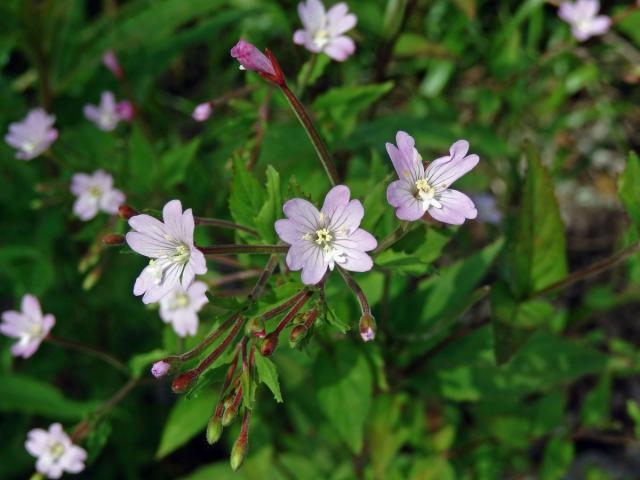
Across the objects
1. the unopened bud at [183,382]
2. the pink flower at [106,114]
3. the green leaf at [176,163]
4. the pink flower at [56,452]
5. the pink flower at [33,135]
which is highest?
the unopened bud at [183,382]

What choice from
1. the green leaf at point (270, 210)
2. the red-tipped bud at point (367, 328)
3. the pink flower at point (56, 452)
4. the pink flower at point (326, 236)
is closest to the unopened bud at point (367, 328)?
the red-tipped bud at point (367, 328)

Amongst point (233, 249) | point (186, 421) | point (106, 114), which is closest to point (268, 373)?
point (233, 249)

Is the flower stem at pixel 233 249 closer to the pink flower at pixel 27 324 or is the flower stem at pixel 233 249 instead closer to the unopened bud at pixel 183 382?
the unopened bud at pixel 183 382

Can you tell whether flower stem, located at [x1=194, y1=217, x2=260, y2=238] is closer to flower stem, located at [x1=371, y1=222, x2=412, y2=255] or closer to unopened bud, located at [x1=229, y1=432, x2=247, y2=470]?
flower stem, located at [x1=371, y1=222, x2=412, y2=255]

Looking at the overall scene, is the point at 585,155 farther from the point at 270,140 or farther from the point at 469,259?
the point at 270,140

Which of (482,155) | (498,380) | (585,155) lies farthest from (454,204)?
(585,155)

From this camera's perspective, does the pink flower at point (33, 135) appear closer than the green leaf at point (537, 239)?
No

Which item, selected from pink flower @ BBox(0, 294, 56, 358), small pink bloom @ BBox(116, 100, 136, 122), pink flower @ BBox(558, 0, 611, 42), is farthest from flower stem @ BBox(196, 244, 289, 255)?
pink flower @ BBox(558, 0, 611, 42)

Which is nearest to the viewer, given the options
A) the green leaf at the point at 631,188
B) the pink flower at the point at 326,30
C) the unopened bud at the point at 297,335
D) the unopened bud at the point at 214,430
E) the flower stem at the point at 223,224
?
the unopened bud at the point at 297,335
